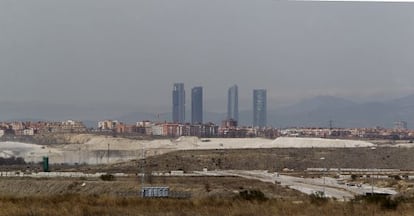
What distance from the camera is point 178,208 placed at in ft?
27.9

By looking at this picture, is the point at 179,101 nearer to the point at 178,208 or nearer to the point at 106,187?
the point at 106,187

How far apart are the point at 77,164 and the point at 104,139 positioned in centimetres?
403

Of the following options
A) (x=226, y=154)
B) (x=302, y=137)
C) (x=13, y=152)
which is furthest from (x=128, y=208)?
(x=302, y=137)

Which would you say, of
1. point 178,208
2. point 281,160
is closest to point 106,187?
point 178,208

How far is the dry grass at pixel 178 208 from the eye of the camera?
300 inches

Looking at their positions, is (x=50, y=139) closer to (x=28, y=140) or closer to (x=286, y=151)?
(x=28, y=140)

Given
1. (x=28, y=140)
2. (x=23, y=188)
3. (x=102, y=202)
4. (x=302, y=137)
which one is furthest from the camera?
(x=302, y=137)

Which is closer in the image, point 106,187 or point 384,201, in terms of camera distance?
point 384,201

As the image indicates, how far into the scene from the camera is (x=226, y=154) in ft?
104

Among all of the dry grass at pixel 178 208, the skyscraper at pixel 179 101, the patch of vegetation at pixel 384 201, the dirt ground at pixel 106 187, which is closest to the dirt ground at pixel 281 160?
the skyscraper at pixel 179 101

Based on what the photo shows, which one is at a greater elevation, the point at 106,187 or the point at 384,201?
the point at 384,201

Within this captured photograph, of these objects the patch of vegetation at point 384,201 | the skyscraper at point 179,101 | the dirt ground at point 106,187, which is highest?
the skyscraper at point 179,101

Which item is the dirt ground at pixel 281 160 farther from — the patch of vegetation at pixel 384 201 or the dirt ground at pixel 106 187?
the patch of vegetation at pixel 384 201

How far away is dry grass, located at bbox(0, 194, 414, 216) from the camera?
7.61 metres
